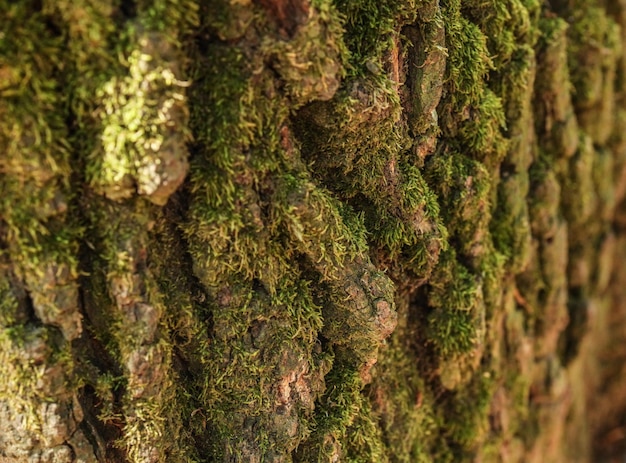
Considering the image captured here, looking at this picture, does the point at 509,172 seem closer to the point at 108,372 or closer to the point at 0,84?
the point at 108,372

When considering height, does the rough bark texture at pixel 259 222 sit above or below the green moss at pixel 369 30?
below

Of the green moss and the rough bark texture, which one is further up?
the green moss

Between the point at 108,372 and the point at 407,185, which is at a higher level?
the point at 407,185

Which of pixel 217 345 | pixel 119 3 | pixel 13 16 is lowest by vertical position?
pixel 217 345

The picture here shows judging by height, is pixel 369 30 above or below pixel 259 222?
above

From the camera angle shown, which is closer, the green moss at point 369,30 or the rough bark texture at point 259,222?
the rough bark texture at point 259,222

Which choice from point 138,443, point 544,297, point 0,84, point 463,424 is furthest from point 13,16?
point 544,297

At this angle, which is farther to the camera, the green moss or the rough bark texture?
the green moss

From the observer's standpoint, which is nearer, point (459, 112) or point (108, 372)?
point (108, 372)
